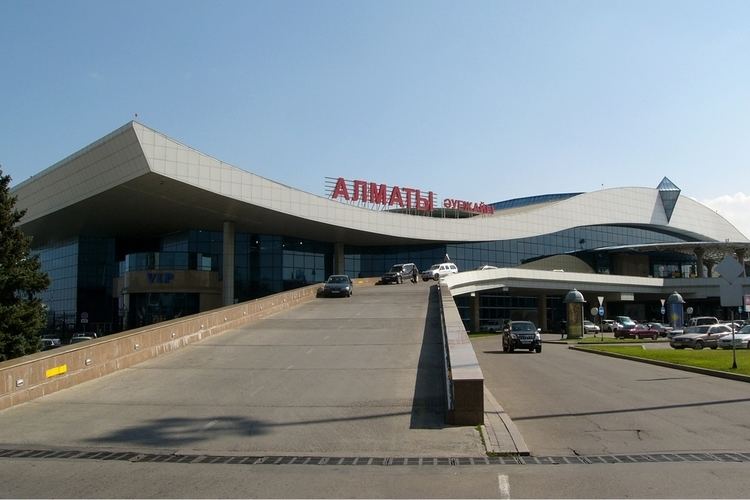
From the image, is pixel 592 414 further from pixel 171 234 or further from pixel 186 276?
pixel 171 234

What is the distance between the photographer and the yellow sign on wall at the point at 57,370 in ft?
47.1

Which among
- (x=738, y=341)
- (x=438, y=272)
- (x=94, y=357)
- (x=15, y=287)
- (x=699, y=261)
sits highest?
(x=699, y=261)

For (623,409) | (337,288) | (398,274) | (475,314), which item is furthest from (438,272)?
(623,409)

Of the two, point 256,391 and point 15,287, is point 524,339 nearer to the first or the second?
point 256,391

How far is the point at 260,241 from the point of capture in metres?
62.2

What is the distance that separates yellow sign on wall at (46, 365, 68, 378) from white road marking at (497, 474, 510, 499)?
1070cm

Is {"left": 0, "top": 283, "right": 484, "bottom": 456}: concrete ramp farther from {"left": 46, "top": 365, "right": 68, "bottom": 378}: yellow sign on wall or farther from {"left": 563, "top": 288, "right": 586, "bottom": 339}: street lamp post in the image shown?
{"left": 563, "top": 288, "right": 586, "bottom": 339}: street lamp post

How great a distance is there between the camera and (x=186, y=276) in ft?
190

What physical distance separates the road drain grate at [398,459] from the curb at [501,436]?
0.19 m

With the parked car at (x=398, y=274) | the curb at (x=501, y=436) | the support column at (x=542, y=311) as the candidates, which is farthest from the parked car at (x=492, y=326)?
the curb at (x=501, y=436)

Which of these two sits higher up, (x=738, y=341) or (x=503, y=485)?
(x=503, y=485)

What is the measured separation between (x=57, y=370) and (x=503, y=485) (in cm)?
1115

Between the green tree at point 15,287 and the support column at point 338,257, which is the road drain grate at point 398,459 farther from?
the support column at point 338,257

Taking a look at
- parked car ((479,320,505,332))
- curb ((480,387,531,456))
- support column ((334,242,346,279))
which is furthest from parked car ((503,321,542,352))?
parked car ((479,320,505,332))
